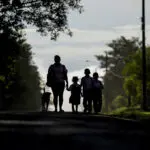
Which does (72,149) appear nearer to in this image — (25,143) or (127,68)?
(25,143)

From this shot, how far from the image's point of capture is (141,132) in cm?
1116

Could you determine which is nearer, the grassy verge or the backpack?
the backpack

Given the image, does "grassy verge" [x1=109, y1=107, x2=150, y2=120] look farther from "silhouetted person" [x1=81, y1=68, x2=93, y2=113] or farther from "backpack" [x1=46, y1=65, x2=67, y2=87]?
"backpack" [x1=46, y1=65, x2=67, y2=87]

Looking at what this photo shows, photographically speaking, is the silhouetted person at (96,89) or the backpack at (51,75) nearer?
the backpack at (51,75)

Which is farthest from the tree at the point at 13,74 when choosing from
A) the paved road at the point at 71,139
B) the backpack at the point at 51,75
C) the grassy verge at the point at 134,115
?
the paved road at the point at 71,139

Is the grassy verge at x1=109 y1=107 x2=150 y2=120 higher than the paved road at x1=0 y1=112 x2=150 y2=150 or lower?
higher

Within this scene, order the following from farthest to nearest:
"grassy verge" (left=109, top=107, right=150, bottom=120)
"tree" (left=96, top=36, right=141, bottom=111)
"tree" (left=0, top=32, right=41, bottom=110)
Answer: "tree" (left=96, top=36, right=141, bottom=111), "tree" (left=0, top=32, right=41, bottom=110), "grassy verge" (left=109, top=107, right=150, bottom=120)

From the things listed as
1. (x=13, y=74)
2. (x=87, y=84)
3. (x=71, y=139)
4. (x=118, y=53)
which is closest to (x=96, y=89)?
(x=87, y=84)

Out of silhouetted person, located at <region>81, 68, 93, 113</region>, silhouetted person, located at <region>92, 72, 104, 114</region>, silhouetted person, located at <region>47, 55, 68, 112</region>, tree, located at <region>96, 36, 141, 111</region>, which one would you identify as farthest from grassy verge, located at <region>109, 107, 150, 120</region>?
tree, located at <region>96, 36, 141, 111</region>

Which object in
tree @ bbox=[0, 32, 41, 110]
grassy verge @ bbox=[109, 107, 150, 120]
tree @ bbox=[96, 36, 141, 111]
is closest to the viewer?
grassy verge @ bbox=[109, 107, 150, 120]

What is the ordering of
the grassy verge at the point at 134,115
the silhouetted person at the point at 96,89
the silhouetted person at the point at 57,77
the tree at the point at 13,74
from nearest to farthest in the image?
the silhouetted person at the point at 57,77
the grassy verge at the point at 134,115
the silhouetted person at the point at 96,89
the tree at the point at 13,74

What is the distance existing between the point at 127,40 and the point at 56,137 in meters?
153

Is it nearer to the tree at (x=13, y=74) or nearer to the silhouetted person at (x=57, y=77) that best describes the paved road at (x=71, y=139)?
the silhouetted person at (x=57, y=77)

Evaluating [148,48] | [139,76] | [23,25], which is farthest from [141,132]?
[148,48]
